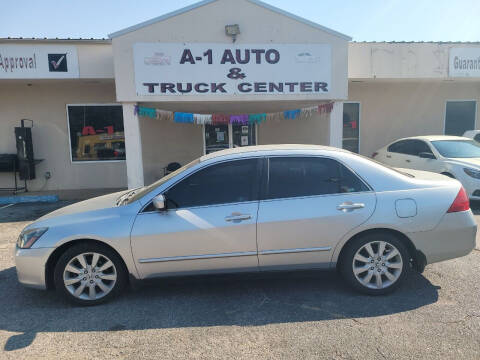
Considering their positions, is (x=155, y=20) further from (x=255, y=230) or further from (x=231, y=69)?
(x=255, y=230)

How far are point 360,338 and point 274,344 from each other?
0.72 m

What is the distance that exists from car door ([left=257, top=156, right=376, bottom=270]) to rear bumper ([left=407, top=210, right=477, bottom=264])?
2.10ft

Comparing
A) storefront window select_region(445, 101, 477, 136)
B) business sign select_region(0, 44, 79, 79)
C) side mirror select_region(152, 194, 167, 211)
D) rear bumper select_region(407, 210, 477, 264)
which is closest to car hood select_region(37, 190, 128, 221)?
side mirror select_region(152, 194, 167, 211)

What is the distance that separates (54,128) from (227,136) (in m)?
5.07

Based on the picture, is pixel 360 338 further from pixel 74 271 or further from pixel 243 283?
pixel 74 271

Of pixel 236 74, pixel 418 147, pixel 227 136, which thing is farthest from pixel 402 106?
pixel 236 74

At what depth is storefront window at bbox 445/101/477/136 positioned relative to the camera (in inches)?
463

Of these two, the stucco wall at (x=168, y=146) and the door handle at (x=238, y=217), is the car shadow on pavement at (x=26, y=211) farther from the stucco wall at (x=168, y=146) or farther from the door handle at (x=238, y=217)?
the door handle at (x=238, y=217)

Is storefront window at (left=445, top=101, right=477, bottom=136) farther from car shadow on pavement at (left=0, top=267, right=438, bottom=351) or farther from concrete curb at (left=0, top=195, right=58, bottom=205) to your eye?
concrete curb at (left=0, top=195, right=58, bottom=205)

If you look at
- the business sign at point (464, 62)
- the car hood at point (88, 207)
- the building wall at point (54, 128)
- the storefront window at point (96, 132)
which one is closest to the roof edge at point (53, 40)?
the building wall at point (54, 128)

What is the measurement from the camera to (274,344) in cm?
289

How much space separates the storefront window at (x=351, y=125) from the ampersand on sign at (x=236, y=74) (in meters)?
4.78

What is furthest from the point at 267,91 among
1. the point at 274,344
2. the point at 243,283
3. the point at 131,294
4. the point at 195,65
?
the point at 274,344

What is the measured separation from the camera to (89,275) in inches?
140
